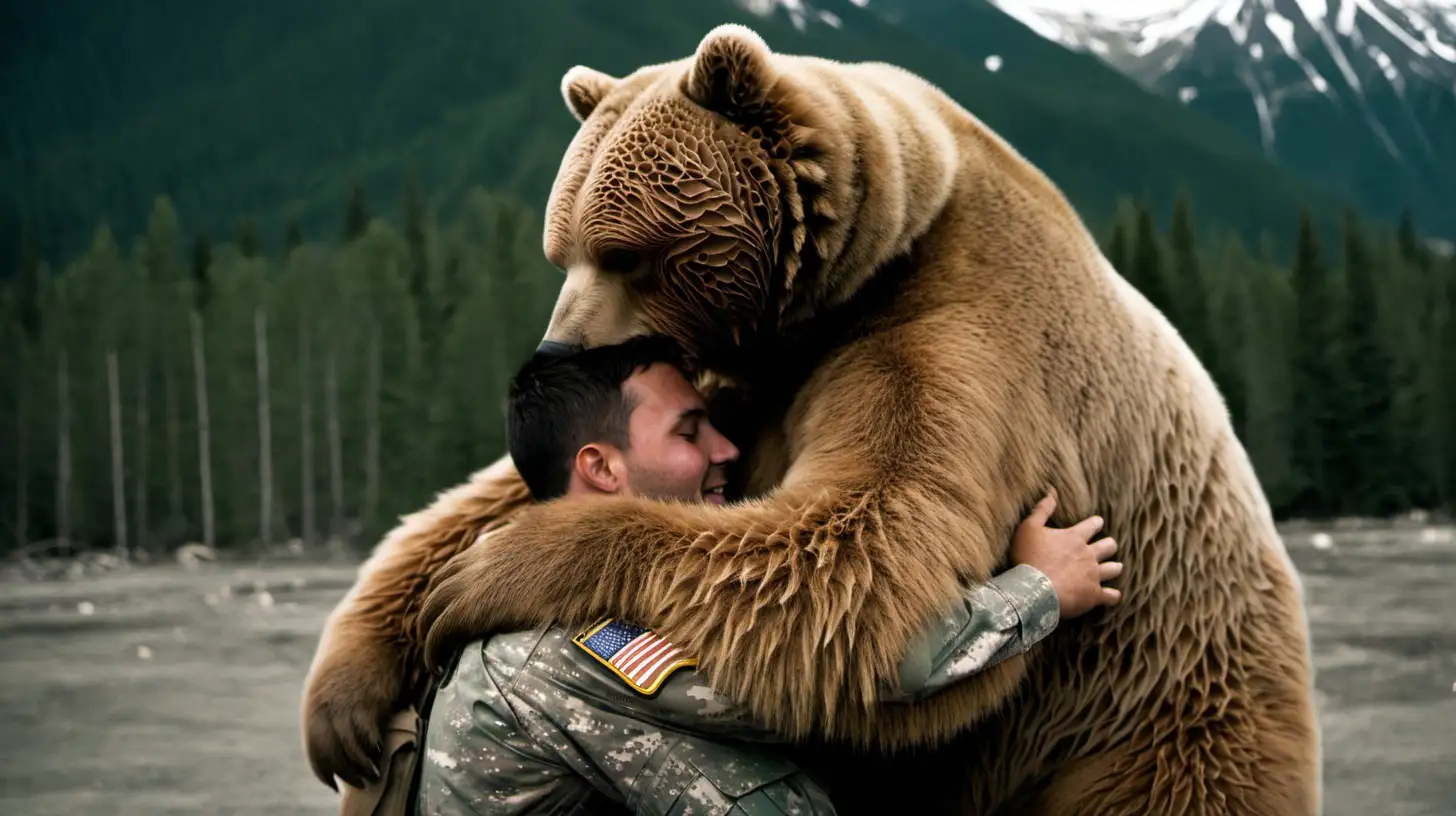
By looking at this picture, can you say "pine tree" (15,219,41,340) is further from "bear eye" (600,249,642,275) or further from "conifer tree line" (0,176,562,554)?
"bear eye" (600,249,642,275)

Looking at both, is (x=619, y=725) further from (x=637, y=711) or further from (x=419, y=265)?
(x=419, y=265)

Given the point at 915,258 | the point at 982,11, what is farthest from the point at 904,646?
the point at 982,11

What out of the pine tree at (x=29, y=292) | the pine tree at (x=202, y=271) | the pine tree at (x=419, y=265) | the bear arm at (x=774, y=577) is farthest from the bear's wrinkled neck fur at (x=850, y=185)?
the pine tree at (x=202, y=271)

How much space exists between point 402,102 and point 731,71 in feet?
268

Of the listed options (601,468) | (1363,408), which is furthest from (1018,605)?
(1363,408)

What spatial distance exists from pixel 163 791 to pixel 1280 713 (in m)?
9.69

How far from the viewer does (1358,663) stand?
15.0 metres

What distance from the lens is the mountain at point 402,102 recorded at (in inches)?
2301

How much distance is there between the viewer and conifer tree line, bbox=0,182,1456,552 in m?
33.3

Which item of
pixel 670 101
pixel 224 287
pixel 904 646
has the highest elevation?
pixel 670 101

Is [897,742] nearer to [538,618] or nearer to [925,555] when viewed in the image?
[925,555]

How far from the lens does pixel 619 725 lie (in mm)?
2473

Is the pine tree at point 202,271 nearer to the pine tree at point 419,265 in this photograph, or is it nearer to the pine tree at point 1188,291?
the pine tree at point 419,265

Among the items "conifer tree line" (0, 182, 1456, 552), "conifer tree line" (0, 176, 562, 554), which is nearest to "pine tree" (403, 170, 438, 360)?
"conifer tree line" (0, 182, 1456, 552)
